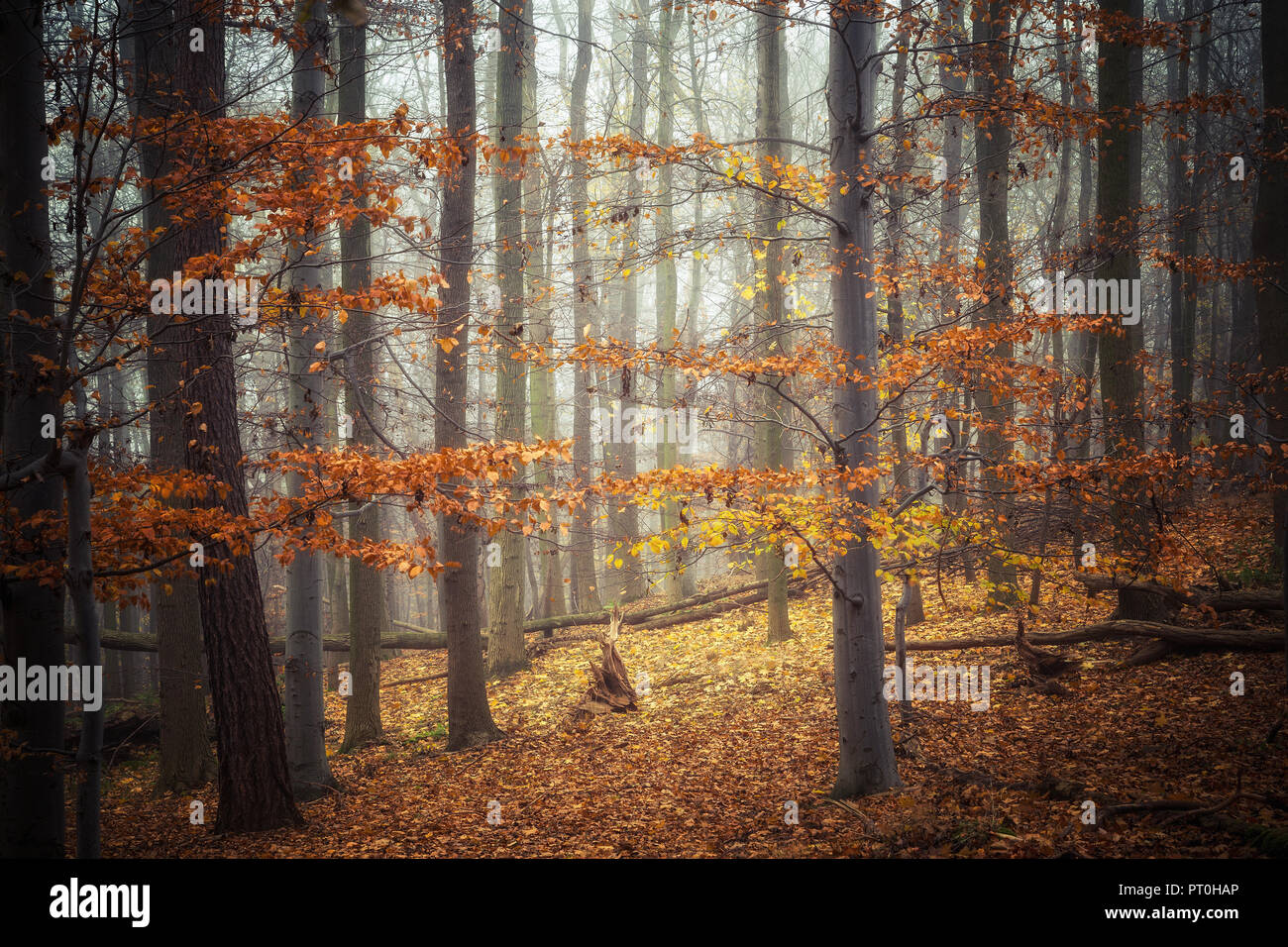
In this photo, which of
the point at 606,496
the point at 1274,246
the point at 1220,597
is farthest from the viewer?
the point at 1274,246

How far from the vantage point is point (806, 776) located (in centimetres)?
746

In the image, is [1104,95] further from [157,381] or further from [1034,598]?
[157,381]

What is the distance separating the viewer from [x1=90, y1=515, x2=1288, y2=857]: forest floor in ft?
17.9

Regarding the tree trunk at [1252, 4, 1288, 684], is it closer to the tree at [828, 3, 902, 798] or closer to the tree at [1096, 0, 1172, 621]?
the tree at [1096, 0, 1172, 621]

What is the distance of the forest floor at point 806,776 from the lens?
546 centimetres

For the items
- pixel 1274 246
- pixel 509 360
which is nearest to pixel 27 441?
pixel 509 360

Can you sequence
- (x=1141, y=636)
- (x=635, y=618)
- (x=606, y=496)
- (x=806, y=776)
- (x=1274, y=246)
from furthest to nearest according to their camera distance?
(x=635, y=618), (x=1274, y=246), (x=1141, y=636), (x=806, y=776), (x=606, y=496)

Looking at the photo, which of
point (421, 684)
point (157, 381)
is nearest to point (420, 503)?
point (157, 381)

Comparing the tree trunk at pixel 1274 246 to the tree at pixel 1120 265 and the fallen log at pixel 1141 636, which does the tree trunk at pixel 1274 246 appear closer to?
the tree at pixel 1120 265
